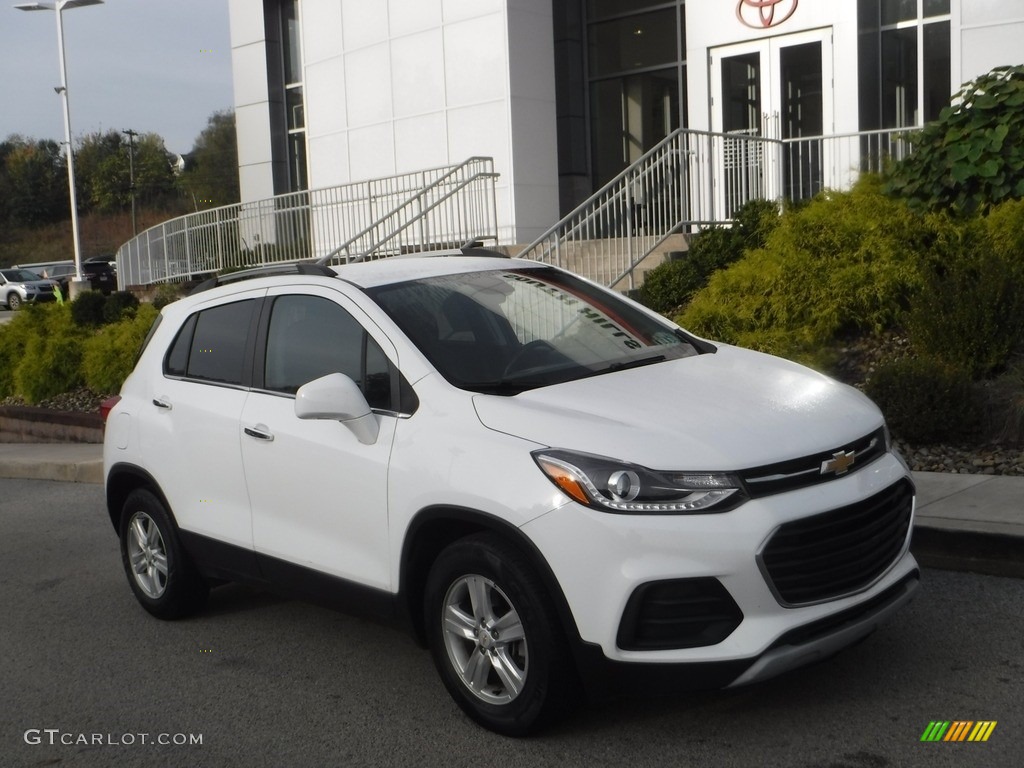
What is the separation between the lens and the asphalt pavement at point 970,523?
587 cm

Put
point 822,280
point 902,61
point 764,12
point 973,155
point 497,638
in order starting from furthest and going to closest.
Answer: point 764,12, point 902,61, point 822,280, point 973,155, point 497,638

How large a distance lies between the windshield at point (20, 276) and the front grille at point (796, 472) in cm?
4482

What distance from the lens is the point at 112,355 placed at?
624 inches

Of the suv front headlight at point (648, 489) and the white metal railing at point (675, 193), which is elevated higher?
the white metal railing at point (675, 193)

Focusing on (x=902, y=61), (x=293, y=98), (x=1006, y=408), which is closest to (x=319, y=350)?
(x=1006, y=408)

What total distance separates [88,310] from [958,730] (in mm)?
16354

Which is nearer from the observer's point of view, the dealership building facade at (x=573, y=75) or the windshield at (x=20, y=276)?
the dealership building facade at (x=573, y=75)

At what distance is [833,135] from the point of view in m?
15.0

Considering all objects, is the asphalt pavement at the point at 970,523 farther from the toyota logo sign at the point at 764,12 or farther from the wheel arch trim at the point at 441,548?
the toyota logo sign at the point at 764,12

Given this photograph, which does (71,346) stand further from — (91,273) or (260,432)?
(91,273)

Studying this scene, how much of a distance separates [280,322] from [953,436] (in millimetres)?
4864

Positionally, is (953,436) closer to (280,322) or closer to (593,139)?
(280,322)

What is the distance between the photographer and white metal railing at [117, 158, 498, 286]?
18094 millimetres

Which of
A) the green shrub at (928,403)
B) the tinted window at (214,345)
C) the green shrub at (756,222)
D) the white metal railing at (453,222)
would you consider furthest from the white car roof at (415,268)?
the white metal railing at (453,222)
